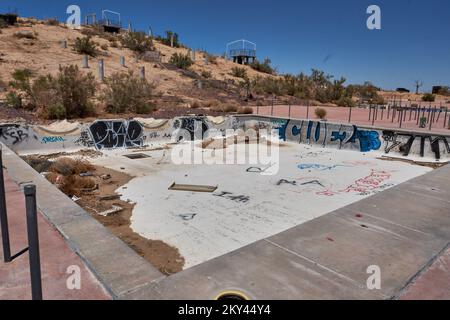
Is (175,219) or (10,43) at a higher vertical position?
(10,43)

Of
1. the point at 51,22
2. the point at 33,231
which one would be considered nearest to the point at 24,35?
the point at 51,22

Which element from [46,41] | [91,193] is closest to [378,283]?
[91,193]

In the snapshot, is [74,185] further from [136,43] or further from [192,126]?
[136,43]

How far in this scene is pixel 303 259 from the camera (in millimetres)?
4066

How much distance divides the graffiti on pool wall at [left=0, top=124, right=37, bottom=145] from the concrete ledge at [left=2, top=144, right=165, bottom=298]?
10.1 meters

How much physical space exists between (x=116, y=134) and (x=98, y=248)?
14.0 m

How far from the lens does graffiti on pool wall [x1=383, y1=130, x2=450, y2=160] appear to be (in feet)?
50.9

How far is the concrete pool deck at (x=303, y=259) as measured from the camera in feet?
11.2

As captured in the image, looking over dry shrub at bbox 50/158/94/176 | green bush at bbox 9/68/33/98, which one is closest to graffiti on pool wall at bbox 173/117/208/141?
dry shrub at bbox 50/158/94/176

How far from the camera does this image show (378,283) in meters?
3.58

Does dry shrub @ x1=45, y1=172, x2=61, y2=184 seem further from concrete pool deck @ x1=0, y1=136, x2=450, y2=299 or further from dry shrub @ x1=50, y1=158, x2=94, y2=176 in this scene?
concrete pool deck @ x1=0, y1=136, x2=450, y2=299

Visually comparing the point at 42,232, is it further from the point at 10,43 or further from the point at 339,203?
the point at 10,43

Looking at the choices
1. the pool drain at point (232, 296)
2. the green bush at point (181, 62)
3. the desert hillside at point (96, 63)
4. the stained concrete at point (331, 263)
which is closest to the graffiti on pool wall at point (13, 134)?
the desert hillside at point (96, 63)

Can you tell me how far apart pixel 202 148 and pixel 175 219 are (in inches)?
385
